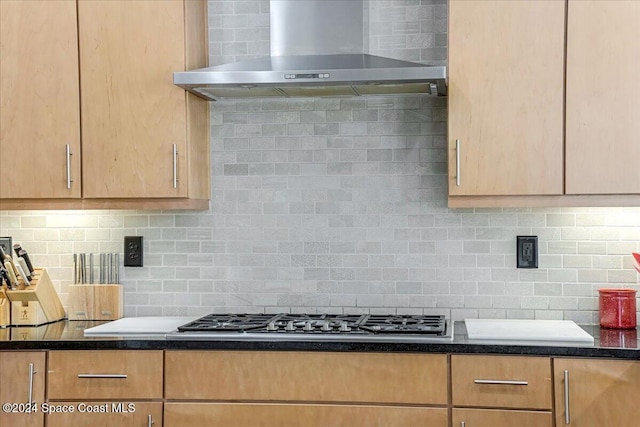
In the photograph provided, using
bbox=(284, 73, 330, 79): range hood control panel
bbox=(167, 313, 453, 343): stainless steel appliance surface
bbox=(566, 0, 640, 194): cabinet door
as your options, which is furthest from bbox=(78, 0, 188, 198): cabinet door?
bbox=(566, 0, 640, 194): cabinet door

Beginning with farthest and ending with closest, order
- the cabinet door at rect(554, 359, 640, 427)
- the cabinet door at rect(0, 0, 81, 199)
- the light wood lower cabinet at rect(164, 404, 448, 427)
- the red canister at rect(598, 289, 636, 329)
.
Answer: the cabinet door at rect(0, 0, 81, 199)
the red canister at rect(598, 289, 636, 329)
the light wood lower cabinet at rect(164, 404, 448, 427)
the cabinet door at rect(554, 359, 640, 427)

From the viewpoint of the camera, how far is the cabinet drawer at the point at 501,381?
2801 mm

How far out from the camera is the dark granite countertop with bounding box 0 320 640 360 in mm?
2785

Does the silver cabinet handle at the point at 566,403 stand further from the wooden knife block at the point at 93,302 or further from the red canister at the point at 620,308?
the wooden knife block at the point at 93,302

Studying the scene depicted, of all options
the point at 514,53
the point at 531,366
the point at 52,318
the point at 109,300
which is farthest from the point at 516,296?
the point at 52,318

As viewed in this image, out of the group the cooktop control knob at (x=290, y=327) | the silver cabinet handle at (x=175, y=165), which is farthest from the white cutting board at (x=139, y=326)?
the silver cabinet handle at (x=175, y=165)

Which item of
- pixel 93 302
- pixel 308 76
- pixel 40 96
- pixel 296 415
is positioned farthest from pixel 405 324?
pixel 40 96

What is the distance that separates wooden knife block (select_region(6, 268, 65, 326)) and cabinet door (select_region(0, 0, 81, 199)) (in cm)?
40

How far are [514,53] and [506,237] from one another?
80cm

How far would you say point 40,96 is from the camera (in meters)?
3.32

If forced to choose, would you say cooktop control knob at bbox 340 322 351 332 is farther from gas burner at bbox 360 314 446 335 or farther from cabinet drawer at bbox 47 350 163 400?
cabinet drawer at bbox 47 350 163 400

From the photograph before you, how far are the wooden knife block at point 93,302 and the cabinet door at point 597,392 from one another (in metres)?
1.93

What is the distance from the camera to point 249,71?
3.16m

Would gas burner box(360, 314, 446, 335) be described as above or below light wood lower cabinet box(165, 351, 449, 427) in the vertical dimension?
above
